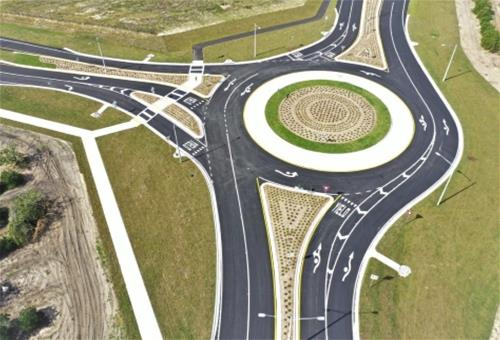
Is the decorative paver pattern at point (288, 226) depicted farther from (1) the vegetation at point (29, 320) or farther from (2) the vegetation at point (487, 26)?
(2) the vegetation at point (487, 26)

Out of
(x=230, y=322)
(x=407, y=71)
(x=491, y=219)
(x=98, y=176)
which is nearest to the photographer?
(x=230, y=322)

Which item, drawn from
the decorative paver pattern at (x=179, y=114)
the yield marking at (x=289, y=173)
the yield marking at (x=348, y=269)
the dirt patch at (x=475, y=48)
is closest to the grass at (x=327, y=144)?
the yield marking at (x=289, y=173)

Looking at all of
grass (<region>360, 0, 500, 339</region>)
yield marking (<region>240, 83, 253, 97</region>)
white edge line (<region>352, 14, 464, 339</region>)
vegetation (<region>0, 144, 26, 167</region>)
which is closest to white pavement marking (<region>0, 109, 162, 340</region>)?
vegetation (<region>0, 144, 26, 167</region>)

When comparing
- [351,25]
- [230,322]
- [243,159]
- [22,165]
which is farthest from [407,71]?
[22,165]

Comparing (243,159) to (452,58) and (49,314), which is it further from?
(452,58)

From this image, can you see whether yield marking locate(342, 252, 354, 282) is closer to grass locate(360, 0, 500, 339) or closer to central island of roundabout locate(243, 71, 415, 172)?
grass locate(360, 0, 500, 339)

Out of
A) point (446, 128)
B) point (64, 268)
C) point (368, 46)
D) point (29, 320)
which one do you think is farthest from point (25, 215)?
point (368, 46)

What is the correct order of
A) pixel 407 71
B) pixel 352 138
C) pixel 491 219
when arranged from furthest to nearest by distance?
pixel 407 71, pixel 352 138, pixel 491 219
